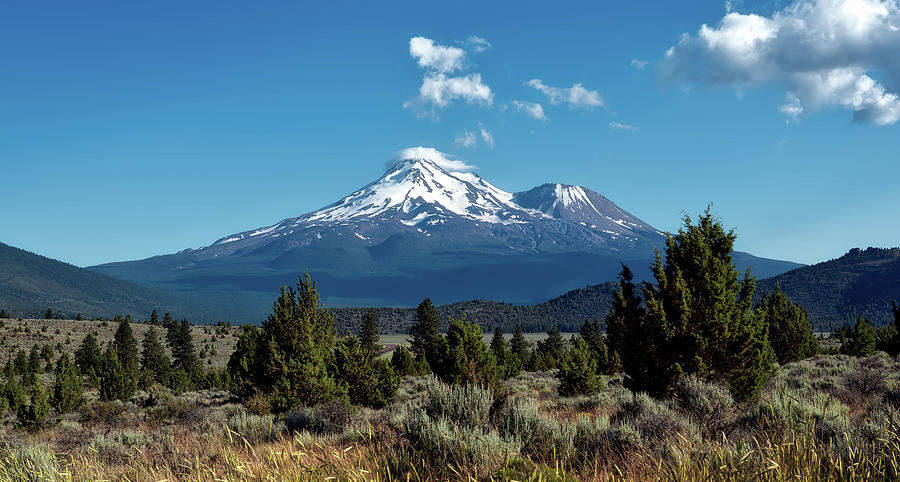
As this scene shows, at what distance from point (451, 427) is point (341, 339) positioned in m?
20.7

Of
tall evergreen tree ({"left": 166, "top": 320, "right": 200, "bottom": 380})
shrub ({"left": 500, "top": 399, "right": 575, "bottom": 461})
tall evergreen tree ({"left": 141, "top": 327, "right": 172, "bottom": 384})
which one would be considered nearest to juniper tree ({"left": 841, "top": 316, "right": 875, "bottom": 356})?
shrub ({"left": 500, "top": 399, "right": 575, "bottom": 461})

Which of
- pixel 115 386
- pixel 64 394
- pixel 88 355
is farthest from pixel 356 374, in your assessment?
pixel 88 355

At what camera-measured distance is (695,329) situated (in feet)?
47.8

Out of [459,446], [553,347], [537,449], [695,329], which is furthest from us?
[553,347]

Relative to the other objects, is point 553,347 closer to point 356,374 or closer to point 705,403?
point 356,374

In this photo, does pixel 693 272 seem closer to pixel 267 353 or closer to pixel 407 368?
pixel 267 353

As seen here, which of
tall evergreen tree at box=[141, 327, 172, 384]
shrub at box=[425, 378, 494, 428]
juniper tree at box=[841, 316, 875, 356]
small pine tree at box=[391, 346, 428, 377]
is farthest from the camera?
tall evergreen tree at box=[141, 327, 172, 384]

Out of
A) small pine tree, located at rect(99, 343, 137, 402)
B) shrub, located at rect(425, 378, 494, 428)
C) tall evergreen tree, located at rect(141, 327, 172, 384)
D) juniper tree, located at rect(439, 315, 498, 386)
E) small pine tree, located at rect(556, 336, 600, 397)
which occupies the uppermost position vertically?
shrub, located at rect(425, 378, 494, 428)

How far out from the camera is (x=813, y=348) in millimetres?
46906

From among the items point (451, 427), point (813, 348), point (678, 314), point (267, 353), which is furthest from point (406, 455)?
point (813, 348)

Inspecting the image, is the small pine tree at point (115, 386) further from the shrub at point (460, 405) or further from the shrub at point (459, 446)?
the shrub at point (459, 446)

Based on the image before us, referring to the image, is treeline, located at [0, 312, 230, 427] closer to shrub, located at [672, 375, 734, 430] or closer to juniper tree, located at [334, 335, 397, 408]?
juniper tree, located at [334, 335, 397, 408]

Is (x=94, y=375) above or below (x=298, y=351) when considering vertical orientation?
below

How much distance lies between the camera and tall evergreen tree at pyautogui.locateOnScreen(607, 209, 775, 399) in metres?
14.5
